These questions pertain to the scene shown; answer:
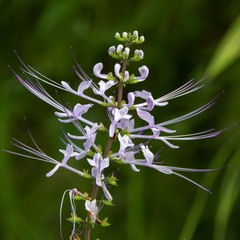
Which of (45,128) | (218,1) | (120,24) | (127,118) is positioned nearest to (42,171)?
(45,128)

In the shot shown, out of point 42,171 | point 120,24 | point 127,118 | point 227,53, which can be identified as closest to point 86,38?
point 120,24

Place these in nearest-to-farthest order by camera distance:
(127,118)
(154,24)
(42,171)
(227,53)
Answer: (127,118)
(227,53)
(154,24)
(42,171)

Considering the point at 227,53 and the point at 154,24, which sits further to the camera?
the point at 154,24

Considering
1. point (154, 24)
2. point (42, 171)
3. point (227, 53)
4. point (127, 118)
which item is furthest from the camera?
point (42, 171)

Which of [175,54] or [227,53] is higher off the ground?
[175,54]

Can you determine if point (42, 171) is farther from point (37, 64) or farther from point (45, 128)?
point (37, 64)

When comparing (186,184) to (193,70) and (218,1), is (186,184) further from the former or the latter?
(218,1)

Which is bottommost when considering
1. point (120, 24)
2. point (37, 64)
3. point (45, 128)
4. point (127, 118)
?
point (127, 118)
